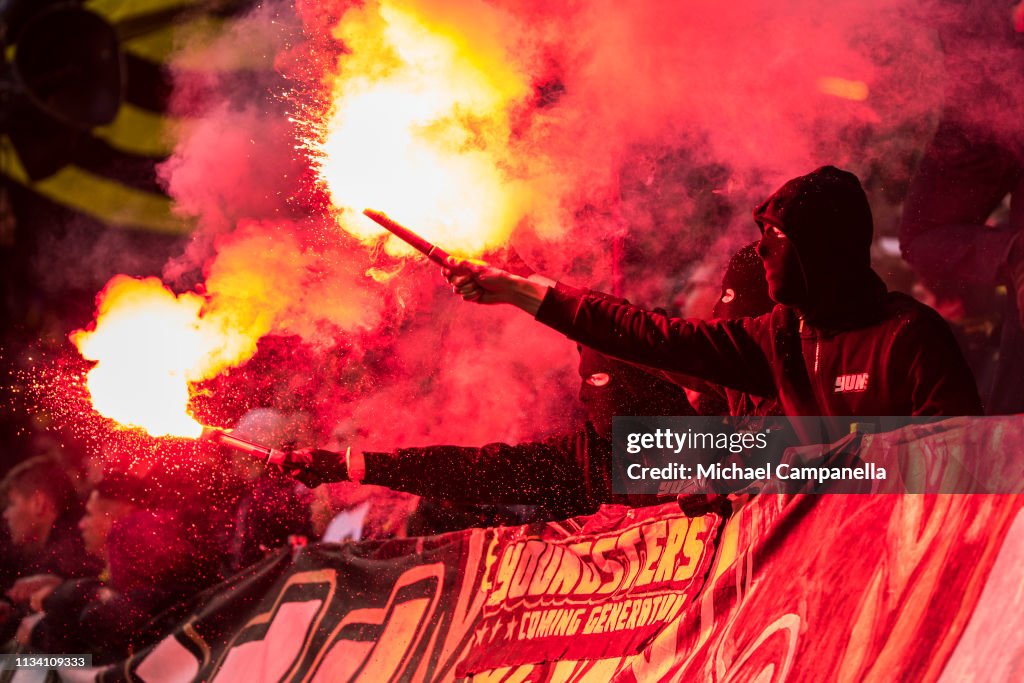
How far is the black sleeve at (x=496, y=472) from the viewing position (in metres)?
4.08

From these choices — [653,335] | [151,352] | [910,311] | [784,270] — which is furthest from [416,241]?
[151,352]

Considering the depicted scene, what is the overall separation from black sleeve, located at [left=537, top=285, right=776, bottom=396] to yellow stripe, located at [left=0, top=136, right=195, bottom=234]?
4.27 metres

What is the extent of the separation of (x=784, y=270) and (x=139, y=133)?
5.43m

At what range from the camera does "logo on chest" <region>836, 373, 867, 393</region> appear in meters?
2.87

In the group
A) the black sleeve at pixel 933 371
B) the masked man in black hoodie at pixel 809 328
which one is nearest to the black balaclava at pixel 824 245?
the masked man in black hoodie at pixel 809 328

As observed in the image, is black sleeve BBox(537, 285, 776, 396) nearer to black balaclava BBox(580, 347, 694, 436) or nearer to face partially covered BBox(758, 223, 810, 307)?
face partially covered BBox(758, 223, 810, 307)

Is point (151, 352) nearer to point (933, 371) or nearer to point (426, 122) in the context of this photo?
point (426, 122)

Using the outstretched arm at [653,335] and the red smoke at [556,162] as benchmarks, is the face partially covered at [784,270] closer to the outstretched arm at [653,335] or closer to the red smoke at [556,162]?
the outstretched arm at [653,335]

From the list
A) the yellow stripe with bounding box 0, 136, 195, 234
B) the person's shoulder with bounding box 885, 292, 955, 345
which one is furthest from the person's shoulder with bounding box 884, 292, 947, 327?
the yellow stripe with bounding box 0, 136, 195, 234

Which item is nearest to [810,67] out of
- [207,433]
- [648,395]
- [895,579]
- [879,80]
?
[879,80]

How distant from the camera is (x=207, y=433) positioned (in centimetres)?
431

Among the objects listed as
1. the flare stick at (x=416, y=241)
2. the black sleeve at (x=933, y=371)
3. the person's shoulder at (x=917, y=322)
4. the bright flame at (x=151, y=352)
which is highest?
the person's shoulder at (x=917, y=322)

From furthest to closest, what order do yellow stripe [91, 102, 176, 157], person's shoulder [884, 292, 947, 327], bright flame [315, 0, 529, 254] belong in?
yellow stripe [91, 102, 176, 157] → bright flame [315, 0, 529, 254] → person's shoulder [884, 292, 947, 327]

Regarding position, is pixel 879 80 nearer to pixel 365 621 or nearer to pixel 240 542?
pixel 365 621
